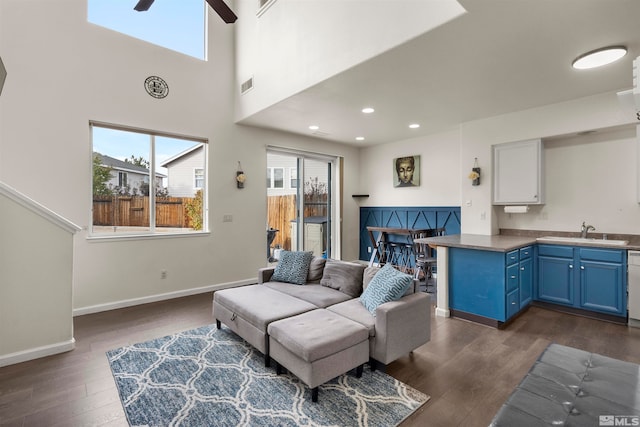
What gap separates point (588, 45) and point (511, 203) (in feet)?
7.25

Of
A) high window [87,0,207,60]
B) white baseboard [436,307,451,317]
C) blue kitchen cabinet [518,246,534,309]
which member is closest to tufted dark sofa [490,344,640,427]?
white baseboard [436,307,451,317]

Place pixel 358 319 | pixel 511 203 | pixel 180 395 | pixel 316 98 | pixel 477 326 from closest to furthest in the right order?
pixel 180 395 < pixel 358 319 < pixel 477 326 < pixel 316 98 < pixel 511 203

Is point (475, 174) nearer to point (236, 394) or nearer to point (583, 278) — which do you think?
point (583, 278)

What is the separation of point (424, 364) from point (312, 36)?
3517mm

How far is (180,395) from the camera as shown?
7.03ft

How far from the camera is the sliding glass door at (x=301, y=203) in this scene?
572 cm

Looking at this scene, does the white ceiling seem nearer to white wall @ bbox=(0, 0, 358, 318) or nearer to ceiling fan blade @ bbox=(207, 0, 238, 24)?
white wall @ bbox=(0, 0, 358, 318)

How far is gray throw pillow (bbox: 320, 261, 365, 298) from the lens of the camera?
125 inches

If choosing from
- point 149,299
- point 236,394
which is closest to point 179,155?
point 149,299

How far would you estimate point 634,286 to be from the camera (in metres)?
3.28

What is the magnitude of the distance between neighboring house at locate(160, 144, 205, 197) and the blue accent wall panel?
3.60 metres

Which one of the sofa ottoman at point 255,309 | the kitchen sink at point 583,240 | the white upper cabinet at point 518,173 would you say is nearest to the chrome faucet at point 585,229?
the kitchen sink at point 583,240

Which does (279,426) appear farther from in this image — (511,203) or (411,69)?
(511,203)

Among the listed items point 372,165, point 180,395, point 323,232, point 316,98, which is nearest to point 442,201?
point 372,165
